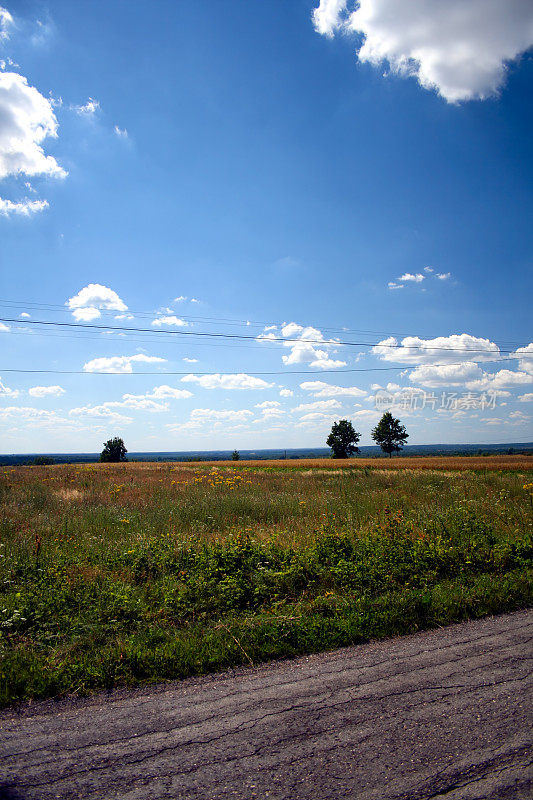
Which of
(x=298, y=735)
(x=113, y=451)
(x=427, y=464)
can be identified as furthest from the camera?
(x=113, y=451)

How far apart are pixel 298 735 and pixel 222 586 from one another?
3097 millimetres

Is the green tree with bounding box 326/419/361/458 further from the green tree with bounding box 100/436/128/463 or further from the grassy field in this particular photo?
the grassy field

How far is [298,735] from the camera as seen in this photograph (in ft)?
9.91

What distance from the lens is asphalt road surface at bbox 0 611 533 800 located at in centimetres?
255

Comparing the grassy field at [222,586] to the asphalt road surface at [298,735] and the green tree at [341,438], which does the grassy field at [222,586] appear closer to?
the asphalt road surface at [298,735]

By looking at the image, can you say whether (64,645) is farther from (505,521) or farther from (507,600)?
(505,521)

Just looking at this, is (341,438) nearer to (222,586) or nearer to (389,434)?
(389,434)

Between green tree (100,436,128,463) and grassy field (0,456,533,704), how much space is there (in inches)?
3534

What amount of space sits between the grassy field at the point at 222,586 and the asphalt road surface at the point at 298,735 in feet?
1.50

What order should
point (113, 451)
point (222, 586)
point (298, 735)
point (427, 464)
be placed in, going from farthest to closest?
1. point (113, 451)
2. point (427, 464)
3. point (222, 586)
4. point (298, 735)

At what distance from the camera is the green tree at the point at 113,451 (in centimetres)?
9481

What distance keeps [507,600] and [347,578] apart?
2160 millimetres

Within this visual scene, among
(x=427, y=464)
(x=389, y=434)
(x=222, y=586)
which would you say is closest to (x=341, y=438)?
(x=389, y=434)

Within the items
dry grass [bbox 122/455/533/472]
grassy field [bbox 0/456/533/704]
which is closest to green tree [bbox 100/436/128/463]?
dry grass [bbox 122/455/533/472]
